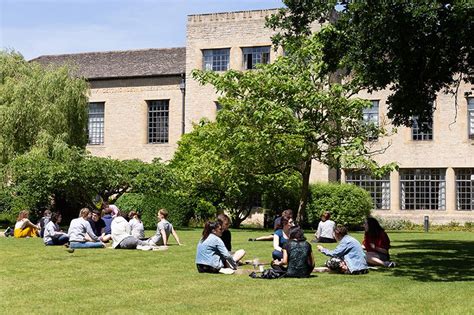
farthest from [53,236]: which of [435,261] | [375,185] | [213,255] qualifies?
[375,185]

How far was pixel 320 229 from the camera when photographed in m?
25.5

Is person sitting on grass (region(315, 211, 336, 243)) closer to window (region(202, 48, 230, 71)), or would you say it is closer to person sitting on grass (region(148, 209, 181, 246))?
person sitting on grass (region(148, 209, 181, 246))

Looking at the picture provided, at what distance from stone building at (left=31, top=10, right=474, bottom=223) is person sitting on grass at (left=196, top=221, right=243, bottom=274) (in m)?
28.3

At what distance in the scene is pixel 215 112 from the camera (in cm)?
4741

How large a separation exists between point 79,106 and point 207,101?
34.3 feet

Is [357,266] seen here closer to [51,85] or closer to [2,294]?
[2,294]

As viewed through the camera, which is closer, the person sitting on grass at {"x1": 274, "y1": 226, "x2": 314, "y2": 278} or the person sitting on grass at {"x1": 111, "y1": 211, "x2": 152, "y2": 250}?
the person sitting on grass at {"x1": 274, "y1": 226, "x2": 314, "y2": 278}

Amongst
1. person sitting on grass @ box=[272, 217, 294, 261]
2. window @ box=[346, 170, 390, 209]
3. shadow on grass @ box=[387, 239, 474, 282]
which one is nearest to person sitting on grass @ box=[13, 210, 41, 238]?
person sitting on grass @ box=[272, 217, 294, 261]

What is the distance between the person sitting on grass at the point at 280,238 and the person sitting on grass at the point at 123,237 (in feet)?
14.8

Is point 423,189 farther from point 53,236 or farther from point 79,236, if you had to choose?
point 79,236

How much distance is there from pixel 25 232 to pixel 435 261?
14.2 meters

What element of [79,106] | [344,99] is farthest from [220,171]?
[79,106]

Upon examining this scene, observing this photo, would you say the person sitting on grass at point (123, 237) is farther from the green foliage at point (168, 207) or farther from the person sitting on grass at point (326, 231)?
the green foliage at point (168, 207)

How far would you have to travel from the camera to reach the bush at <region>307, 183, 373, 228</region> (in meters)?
40.5
